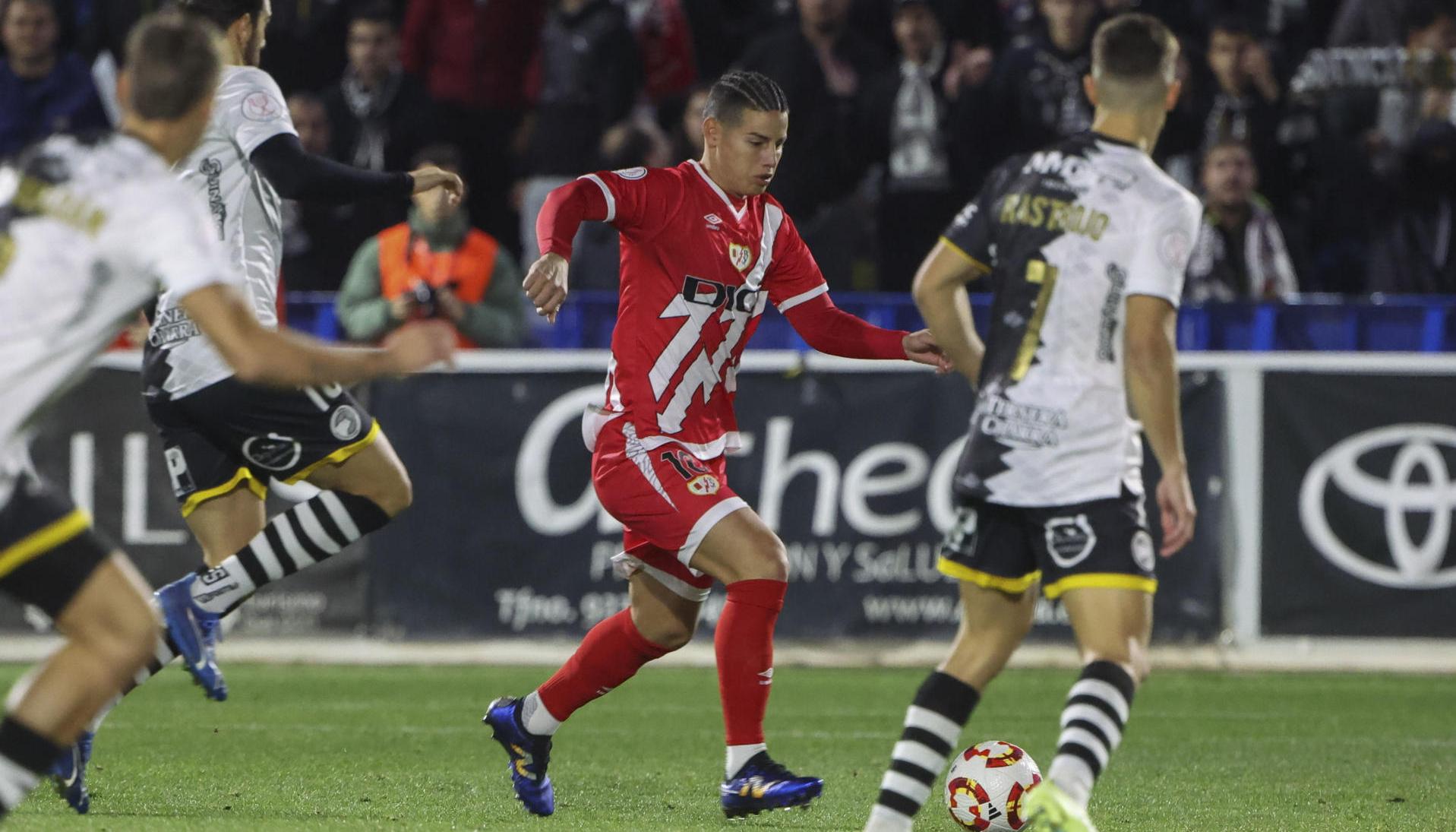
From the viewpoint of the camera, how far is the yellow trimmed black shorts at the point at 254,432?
620cm

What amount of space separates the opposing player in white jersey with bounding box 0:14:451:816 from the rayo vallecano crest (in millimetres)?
2095

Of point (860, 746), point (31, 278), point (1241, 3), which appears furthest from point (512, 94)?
point (31, 278)

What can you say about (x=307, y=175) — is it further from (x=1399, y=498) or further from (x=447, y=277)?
(x=1399, y=498)

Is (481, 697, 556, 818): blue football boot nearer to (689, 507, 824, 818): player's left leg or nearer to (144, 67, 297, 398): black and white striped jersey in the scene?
(689, 507, 824, 818): player's left leg

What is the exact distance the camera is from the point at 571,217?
5.79 meters

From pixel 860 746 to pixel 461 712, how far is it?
77.3 inches

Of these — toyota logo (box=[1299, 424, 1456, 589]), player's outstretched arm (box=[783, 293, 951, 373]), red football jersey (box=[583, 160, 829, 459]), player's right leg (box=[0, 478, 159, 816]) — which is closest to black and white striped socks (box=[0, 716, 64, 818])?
player's right leg (box=[0, 478, 159, 816])

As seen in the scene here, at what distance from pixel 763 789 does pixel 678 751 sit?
2.03 meters

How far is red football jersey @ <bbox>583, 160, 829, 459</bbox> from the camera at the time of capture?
20.0 feet

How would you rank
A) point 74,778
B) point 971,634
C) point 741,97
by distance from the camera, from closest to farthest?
point 971,634 → point 74,778 → point 741,97

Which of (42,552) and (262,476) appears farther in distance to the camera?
(262,476)

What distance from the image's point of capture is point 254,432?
20.4 feet

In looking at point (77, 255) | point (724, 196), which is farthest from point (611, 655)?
point (77, 255)

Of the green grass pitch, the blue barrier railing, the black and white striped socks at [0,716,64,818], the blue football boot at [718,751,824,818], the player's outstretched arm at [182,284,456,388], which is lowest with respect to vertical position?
the green grass pitch
